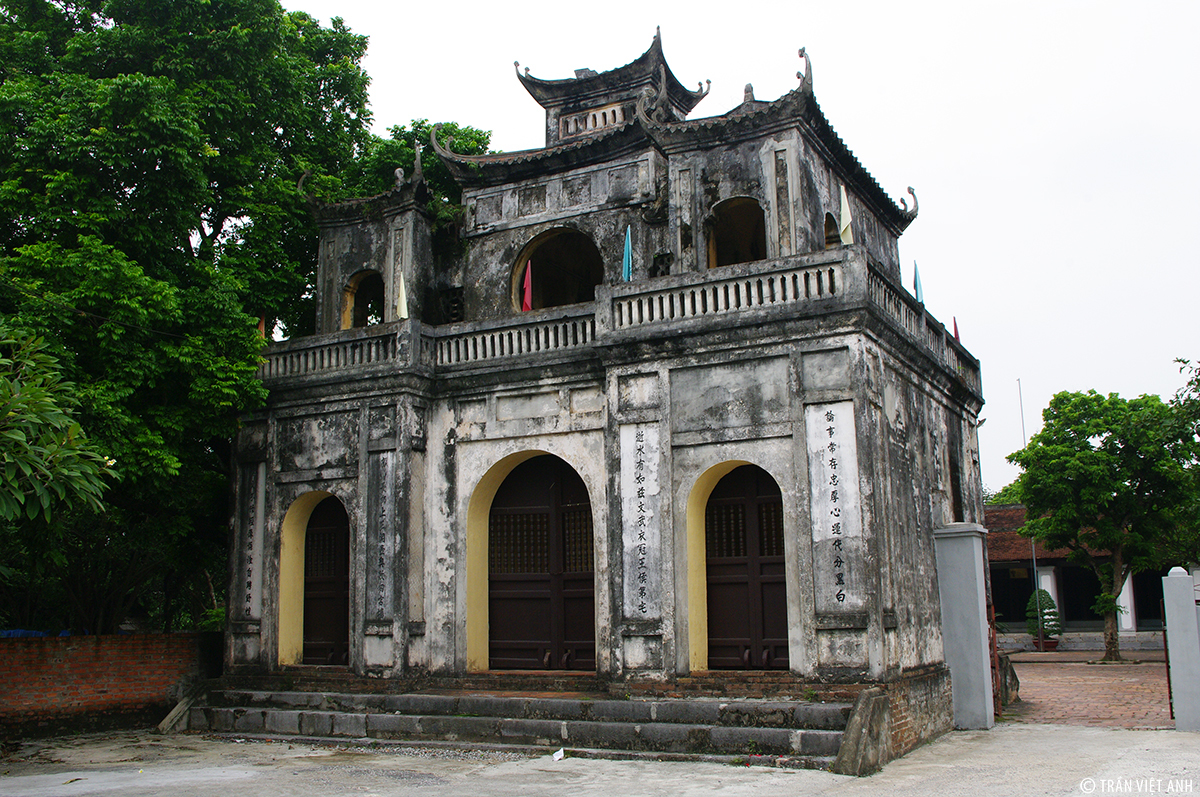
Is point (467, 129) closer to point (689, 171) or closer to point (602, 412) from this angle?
point (689, 171)

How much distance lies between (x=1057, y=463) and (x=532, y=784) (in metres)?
19.5

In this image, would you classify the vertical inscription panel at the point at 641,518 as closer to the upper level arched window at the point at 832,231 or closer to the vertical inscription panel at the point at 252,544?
the upper level arched window at the point at 832,231

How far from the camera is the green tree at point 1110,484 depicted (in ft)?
77.8

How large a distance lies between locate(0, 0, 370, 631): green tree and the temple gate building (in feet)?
4.04

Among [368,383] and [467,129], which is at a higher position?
[467,129]

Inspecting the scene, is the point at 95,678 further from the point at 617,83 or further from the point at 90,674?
the point at 617,83

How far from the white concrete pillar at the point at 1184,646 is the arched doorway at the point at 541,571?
23.6ft

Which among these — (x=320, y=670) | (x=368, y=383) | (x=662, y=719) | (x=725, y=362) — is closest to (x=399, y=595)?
(x=320, y=670)

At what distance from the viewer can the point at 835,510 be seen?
10961 millimetres

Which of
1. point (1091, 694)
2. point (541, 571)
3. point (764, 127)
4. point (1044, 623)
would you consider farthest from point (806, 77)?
point (1044, 623)

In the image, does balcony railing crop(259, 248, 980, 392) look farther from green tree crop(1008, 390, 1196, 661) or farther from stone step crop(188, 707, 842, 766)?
green tree crop(1008, 390, 1196, 661)

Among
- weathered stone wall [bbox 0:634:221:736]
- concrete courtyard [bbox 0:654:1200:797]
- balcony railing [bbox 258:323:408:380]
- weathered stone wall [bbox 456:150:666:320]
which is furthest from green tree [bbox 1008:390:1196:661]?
weathered stone wall [bbox 0:634:221:736]

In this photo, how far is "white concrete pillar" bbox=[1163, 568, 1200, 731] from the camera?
11656 mm

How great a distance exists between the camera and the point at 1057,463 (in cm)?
2450
